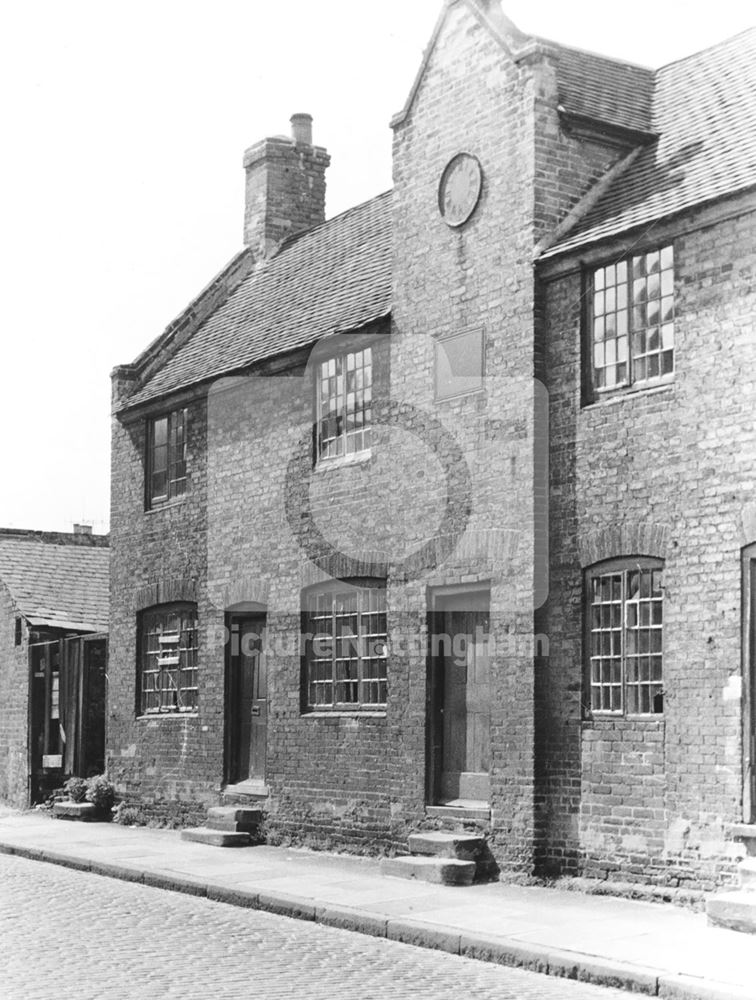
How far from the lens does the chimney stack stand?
22547 millimetres

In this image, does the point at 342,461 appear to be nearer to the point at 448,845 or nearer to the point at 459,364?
the point at 459,364

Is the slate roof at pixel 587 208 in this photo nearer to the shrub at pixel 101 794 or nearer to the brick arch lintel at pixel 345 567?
the brick arch lintel at pixel 345 567

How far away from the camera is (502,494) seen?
1416cm

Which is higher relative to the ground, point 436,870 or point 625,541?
point 625,541

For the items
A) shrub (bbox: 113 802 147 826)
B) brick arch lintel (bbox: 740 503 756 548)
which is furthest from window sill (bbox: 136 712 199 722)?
brick arch lintel (bbox: 740 503 756 548)

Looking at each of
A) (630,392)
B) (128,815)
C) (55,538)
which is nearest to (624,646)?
(630,392)

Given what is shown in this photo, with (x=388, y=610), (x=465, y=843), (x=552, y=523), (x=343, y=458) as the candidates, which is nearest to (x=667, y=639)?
(x=552, y=523)

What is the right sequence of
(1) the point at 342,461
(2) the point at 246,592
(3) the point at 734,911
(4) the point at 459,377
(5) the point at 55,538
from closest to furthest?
(3) the point at 734,911
(4) the point at 459,377
(1) the point at 342,461
(2) the point at 246,592
(5) the point at 55,538

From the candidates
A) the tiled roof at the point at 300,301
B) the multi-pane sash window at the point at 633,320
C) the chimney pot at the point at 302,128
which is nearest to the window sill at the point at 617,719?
the multi-pane sash window at the point at 633,320

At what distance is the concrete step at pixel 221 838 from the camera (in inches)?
682

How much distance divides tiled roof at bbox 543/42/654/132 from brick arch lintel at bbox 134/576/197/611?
8.27 metres

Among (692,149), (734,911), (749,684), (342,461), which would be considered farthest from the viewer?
(342,461)

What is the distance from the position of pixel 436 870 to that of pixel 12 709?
1313 cm

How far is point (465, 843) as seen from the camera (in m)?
13.9
